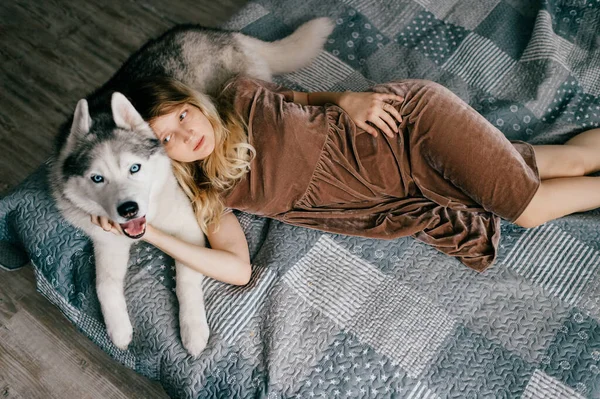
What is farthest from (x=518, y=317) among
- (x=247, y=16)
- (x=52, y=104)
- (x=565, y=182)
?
(x=52, y=104)

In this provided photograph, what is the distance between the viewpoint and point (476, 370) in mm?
1419

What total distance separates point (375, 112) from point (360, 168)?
0.63ft

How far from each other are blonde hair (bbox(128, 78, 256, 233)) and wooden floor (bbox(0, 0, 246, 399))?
29.6 inches

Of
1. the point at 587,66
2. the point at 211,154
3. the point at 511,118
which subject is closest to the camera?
the point at 211,154

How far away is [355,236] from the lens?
1680 mm

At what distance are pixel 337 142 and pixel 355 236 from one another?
1.11 ft

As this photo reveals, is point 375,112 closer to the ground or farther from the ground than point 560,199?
farther from the ground

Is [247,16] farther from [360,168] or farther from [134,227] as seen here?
[134,227]

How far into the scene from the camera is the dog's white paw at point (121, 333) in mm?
1471

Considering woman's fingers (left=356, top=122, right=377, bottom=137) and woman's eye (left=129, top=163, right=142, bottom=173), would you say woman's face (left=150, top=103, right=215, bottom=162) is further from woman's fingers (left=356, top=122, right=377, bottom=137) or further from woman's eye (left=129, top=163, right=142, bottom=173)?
woman's fingers (left=356, top=122, right=377, bottom=137)

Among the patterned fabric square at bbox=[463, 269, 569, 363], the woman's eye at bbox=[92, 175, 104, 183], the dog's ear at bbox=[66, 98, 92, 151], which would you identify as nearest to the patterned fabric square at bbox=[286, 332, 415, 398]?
the patterned fabric square at bbox=[463, 269, 569, 363]

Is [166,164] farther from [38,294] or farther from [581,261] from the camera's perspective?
[581,261]

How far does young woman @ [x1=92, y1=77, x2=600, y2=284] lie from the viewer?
1470 mm

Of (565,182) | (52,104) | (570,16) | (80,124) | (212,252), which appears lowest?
(52,104)
